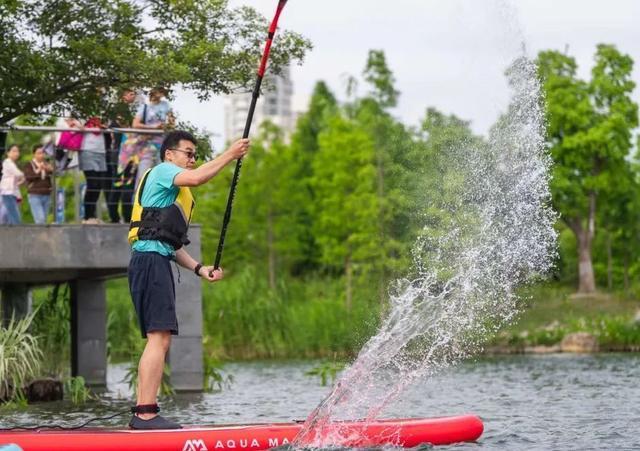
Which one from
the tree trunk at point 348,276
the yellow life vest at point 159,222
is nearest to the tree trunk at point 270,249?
the tree trunk at point 348,276

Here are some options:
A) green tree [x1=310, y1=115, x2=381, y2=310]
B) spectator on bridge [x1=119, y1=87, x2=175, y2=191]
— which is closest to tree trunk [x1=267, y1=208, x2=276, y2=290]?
green tree [x1=310, y1=115, x2=381, y2=310]

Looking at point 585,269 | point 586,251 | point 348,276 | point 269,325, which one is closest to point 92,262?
point 269,325

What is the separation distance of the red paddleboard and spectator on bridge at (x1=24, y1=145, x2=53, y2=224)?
831 cm

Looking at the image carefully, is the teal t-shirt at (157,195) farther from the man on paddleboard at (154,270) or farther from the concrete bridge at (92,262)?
the concrete bridge at (92,262)

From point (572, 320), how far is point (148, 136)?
2346 centimetres

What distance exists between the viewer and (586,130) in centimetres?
5394

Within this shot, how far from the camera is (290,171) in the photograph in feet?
178

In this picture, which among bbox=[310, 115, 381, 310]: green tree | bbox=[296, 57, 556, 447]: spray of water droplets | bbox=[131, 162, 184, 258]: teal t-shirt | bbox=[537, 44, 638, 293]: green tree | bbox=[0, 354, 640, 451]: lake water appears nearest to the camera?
bbox=[131, 162, 184, 258]: teal t-shirt

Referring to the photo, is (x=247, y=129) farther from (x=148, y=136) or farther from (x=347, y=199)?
(x=347, y=199)

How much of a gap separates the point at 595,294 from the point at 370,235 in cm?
928

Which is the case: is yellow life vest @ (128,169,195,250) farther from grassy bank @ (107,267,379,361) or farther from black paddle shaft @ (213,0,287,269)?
grassy bank @ (107,267,379,361)

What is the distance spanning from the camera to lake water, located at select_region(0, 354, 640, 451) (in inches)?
494

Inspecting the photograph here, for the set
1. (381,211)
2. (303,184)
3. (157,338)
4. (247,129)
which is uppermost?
(303,184)

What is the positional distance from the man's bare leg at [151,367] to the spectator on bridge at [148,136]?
7684mm
